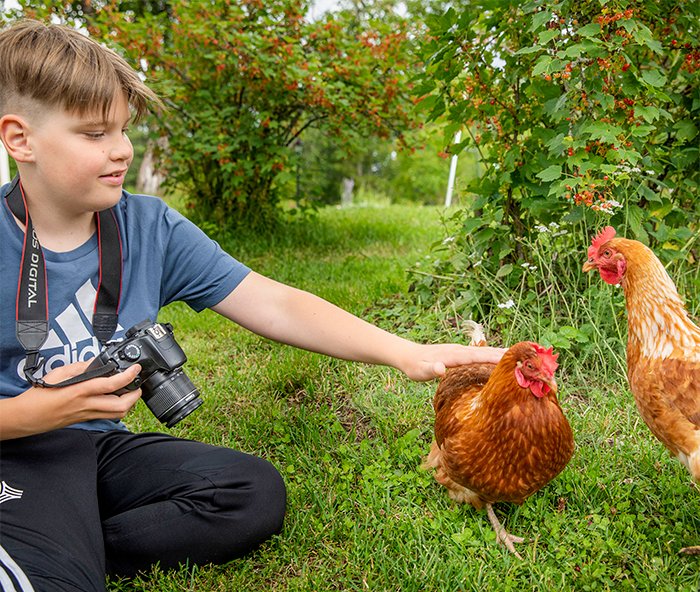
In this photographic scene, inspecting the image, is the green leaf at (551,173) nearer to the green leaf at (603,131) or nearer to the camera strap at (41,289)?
the green leaf at (603,131)

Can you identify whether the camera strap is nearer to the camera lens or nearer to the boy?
the boy

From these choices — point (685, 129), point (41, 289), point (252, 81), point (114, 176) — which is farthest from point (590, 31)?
point (252, 81)

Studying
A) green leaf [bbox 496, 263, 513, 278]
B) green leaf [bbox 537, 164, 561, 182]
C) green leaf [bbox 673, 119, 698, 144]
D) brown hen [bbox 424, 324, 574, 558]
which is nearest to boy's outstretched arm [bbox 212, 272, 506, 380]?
brown hen [bbox 424, 324, 574, 558]

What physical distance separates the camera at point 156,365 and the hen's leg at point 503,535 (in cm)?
108

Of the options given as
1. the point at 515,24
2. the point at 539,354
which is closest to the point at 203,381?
the point at 539,354

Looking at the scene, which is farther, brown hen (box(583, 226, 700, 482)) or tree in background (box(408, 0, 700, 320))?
tree in background (box(408, 0, 700, 320))

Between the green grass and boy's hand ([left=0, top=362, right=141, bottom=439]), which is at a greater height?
boy's hand ([left=0, top=362, right=141, bottom=439])

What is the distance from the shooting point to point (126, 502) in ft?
6.54

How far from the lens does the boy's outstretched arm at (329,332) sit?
1909mm

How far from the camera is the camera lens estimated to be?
5.87 feet

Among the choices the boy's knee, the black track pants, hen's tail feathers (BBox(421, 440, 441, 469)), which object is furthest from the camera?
hen's tail feathers (BBox(421, 440, 441, 469))

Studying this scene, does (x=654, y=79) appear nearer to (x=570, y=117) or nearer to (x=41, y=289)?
(x=570, y=117)

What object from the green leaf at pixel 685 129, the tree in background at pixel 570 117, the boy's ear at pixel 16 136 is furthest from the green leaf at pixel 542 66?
the boy's ear at pixel 16 136

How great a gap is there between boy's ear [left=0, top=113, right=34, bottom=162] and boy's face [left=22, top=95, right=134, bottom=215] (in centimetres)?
2
